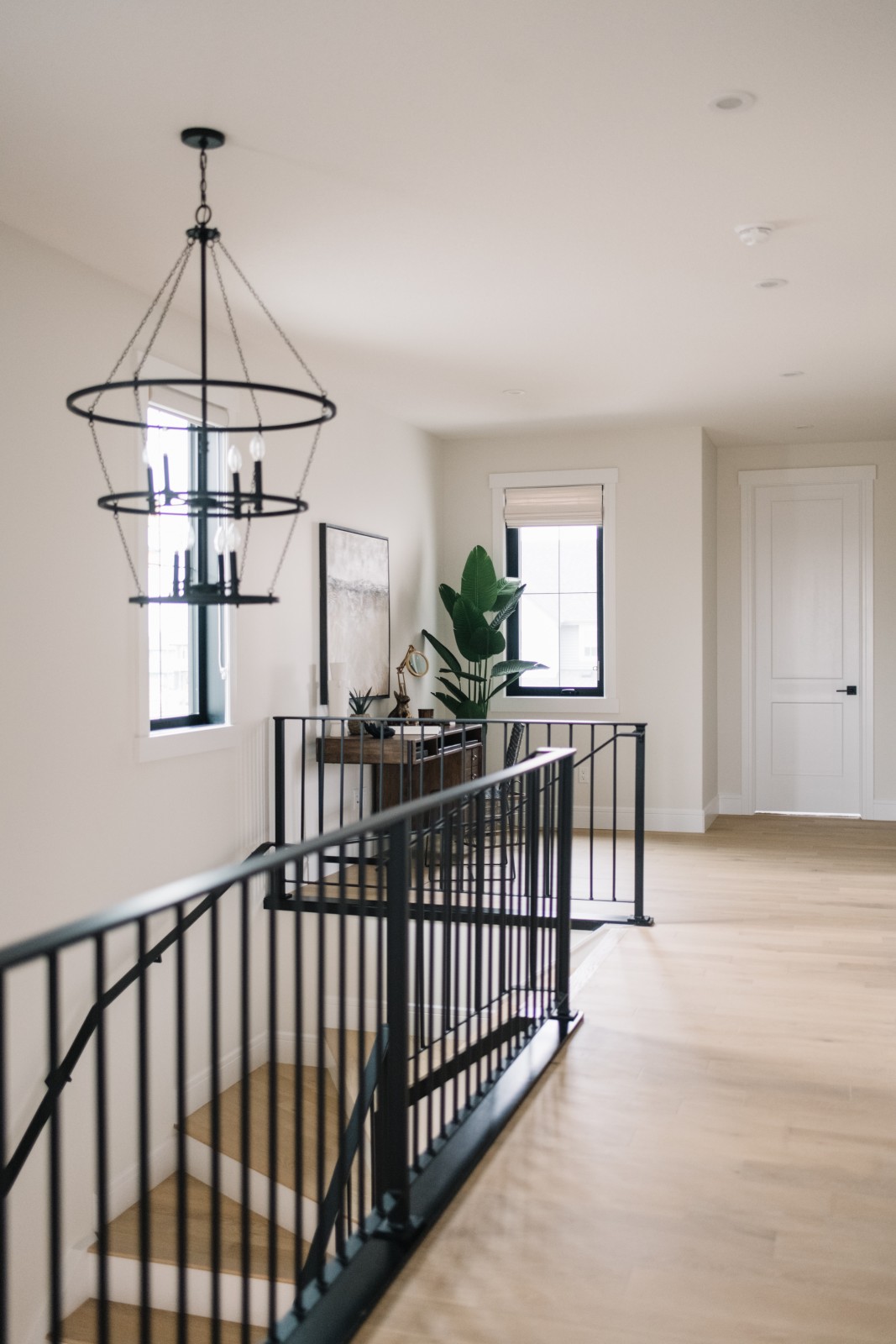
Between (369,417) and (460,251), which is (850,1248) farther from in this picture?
(369,417)

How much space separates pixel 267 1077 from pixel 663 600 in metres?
4.58

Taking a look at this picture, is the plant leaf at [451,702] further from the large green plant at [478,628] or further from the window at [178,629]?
the window at [178,629]

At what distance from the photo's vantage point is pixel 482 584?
7.71 metres

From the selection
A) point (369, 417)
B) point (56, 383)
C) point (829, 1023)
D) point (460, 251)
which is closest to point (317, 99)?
point (460, 251)

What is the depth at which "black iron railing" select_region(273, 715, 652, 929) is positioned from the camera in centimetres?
542

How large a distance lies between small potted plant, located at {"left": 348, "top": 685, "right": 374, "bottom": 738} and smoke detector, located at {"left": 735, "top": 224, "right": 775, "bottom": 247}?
318 centimetres

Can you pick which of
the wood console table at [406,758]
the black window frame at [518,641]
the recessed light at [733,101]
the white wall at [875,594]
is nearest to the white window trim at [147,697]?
the wood console table at [406,758]

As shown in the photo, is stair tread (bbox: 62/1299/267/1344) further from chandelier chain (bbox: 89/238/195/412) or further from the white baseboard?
the white baseboard

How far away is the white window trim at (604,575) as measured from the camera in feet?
26.3

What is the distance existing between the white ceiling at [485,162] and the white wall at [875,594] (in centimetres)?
273

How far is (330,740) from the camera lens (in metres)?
6.09

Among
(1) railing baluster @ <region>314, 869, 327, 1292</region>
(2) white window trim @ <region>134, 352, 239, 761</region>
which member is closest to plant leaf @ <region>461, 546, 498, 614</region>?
(2) white window trim @ <region>134, 352, 239, 761</region>

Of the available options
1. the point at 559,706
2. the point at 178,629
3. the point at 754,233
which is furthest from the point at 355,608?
the point at 754,233

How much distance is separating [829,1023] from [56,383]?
349 centimetres
